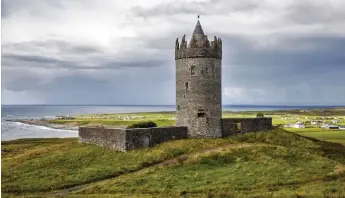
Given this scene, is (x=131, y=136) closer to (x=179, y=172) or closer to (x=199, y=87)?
Answer: (x=179, y=172)

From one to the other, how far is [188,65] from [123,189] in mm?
19748

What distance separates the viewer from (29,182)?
105 feet

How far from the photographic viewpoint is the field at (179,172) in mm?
28188

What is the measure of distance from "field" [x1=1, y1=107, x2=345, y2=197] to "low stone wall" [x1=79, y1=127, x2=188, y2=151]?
0.92m

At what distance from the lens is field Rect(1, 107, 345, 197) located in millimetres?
28188

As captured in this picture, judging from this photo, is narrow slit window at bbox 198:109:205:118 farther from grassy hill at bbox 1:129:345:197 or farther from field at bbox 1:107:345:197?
grassy hill at bbox 1:129:345:197

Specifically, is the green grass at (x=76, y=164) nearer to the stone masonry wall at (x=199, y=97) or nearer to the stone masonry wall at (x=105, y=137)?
the stone masonry wall at (x=105, y=137)

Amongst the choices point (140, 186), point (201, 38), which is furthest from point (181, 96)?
point (140, 186)

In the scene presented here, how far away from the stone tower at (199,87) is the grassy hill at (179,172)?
2.94 meters

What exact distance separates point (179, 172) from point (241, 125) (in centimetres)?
1673

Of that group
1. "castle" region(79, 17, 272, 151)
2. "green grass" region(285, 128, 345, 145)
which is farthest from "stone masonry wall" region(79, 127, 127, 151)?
"green grass" region(285, 128, 345, 145)

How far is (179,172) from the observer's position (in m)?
32.9

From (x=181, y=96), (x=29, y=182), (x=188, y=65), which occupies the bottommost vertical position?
(x=29, y=182)

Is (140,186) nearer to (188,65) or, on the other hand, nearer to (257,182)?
(257,182)
